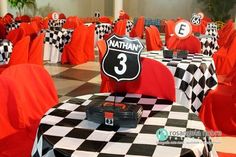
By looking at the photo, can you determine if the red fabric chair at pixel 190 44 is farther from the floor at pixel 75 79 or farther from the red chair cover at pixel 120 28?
the red chair cover at pixel 120 28

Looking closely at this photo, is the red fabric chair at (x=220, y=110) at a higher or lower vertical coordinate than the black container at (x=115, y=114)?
lower

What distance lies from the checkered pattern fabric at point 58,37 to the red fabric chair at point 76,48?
Result: 18cm

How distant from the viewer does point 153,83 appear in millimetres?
2521

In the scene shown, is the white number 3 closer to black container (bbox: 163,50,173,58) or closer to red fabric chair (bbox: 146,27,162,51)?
black container (bbox: 163,50,173,58)

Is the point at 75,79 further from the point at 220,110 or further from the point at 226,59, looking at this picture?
the point at 220,110

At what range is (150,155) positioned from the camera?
4.85ft

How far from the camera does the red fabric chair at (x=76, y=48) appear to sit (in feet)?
22.4

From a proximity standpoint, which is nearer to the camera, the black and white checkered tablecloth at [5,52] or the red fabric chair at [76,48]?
the black and white checkered tablecloth at [5,52]

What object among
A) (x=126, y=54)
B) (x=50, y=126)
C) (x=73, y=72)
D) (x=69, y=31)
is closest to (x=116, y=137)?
(x=50, y=126)

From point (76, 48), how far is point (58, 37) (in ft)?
1.58

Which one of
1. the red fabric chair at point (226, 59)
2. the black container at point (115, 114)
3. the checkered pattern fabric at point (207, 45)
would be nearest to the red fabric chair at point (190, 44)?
the red fabric chair at point (226, 59)

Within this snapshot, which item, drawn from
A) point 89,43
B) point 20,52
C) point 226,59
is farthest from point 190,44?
point 89,43

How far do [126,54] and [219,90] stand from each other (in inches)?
75.8

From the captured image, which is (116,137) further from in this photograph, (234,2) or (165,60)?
(234,2)
